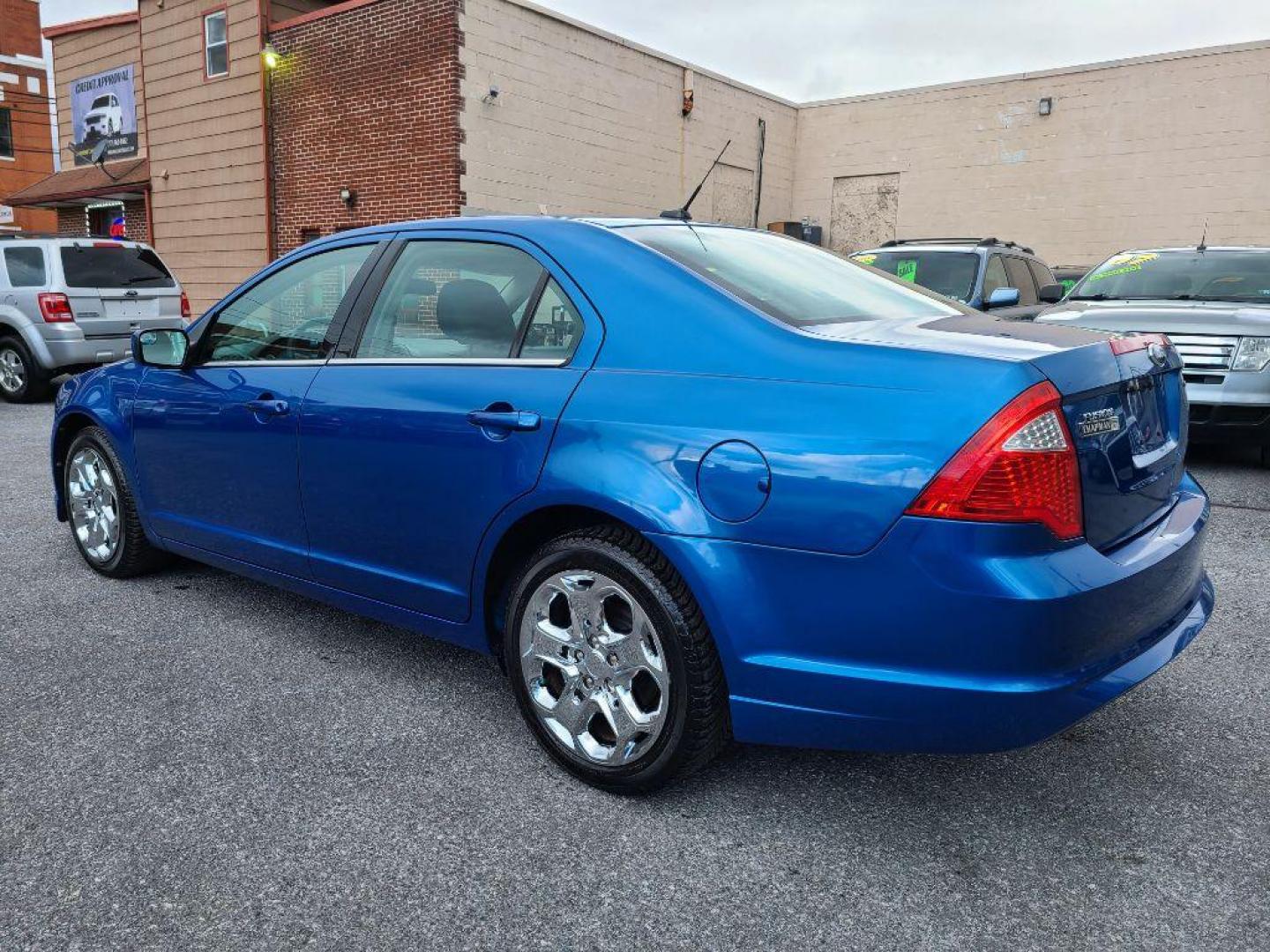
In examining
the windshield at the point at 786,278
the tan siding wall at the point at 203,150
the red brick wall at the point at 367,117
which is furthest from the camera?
the tan siding wall at the point at 203,150

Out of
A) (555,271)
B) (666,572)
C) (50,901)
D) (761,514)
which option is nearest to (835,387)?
(761,514)

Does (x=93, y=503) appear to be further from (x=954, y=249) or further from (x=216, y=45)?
(x=216, y=45)

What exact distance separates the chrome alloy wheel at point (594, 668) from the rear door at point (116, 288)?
10163mm

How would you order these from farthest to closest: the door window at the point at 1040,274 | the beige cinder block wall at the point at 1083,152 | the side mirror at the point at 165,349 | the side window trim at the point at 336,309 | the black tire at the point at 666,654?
the beige cinder block wall at the point at 1083,152 → the door window at the point at 1040,274 → the side mirror at the point at 165,349 → the side window trim at the point at 336,309 → the black tire at the point at 666,654

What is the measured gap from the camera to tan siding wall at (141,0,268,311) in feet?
57.9

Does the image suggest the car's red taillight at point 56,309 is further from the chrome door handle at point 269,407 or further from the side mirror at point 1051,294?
the side mirror at point 1051,294

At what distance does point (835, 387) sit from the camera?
2227 millimetres

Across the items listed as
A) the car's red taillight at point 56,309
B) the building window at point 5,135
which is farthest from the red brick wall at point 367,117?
the building window at point 5,135

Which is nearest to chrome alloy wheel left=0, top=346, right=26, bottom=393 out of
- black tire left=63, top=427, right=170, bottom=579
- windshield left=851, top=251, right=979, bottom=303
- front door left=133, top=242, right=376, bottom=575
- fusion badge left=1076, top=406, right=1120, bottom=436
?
black tire left=63, top=427, right=170, bottom=579

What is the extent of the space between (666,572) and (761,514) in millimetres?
331

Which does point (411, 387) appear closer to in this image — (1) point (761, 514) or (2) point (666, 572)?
(2) point (666, 572)

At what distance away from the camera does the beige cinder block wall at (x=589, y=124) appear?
14.8 m

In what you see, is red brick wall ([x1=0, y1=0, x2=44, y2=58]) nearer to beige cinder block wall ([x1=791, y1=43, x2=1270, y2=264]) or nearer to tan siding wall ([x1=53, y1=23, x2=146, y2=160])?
tan siding wall ([x1=53, y1=23, x2=146, y2=160])

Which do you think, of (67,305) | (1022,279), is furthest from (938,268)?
(67,305)
